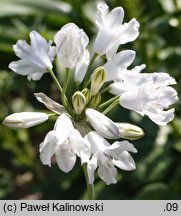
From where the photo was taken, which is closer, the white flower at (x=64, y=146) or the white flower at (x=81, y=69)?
the white flower at (x=64, y=146)

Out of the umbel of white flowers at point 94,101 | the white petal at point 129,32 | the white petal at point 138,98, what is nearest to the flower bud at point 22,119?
the umbel of white flowers at point 94,101

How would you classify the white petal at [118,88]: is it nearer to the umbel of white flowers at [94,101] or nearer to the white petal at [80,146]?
the umbel of white flowers at [94,101]

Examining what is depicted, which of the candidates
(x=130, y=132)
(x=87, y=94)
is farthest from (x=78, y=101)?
(x=130, y=132)

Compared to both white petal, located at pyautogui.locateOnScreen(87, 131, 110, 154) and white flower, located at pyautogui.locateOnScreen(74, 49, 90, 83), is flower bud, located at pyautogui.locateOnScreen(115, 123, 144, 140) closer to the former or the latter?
white petal, located at pyautogui.locateOnScreen(87, 131, 110, 154)

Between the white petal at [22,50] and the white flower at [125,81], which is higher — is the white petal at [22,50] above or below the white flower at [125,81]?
above

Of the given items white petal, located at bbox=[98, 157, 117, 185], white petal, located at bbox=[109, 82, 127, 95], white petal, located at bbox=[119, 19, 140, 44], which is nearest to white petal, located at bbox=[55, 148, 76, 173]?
white petal, located at bbox=[98, 157, 117, 185]

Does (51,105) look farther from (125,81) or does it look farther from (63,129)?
(125,81)

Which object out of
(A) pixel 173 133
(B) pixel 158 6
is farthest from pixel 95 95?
(B) pixel 158 6

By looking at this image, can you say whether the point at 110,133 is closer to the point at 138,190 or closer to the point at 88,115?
the point at 88,115
